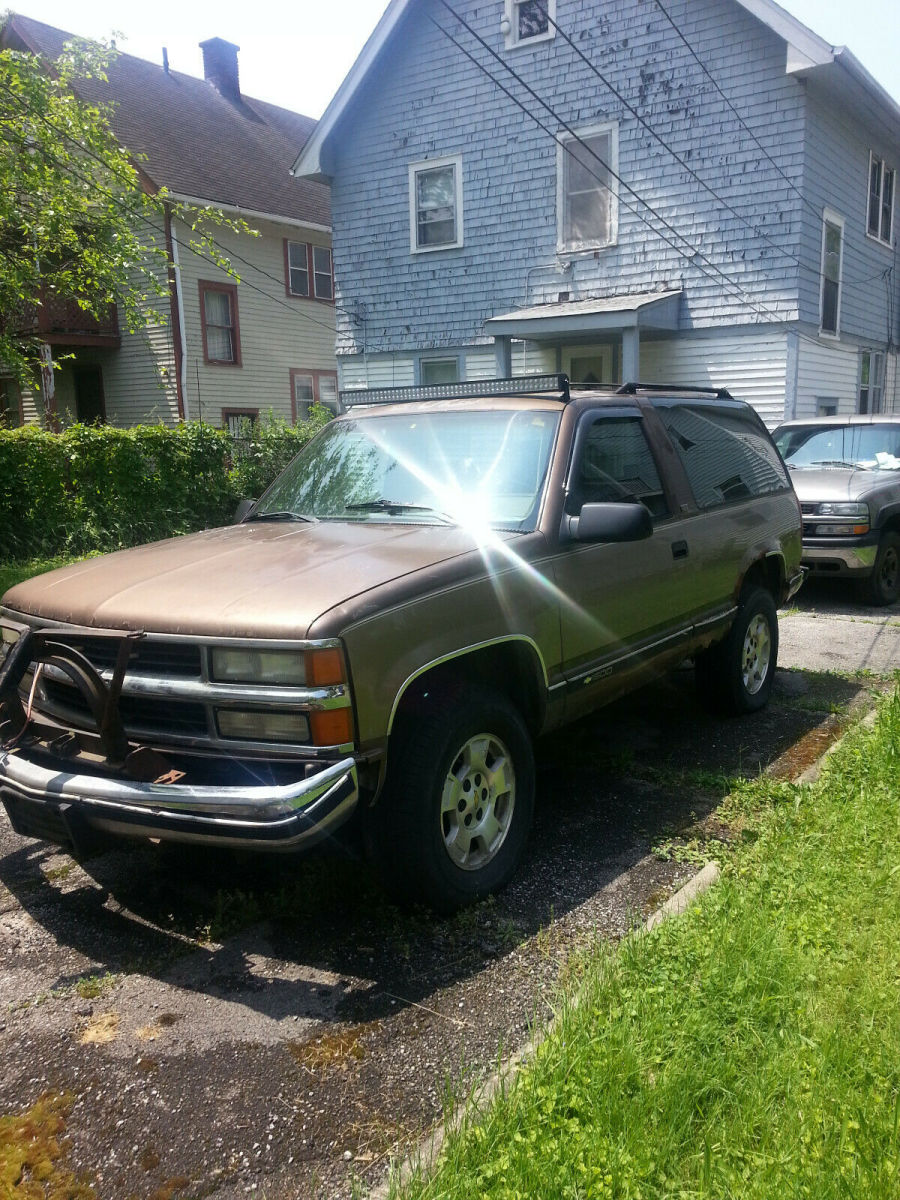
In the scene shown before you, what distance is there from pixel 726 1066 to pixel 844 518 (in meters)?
7.35

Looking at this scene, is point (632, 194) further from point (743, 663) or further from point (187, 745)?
point (187, 745)

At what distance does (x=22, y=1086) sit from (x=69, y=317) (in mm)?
21301

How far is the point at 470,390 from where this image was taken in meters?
4.90

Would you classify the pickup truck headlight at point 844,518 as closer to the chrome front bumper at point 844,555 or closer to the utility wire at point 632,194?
the chrome front bumper at point 844,555

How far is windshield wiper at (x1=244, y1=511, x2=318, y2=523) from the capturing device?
449 centimetres

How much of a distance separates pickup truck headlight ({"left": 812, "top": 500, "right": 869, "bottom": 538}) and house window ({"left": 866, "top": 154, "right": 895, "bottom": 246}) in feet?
34.9

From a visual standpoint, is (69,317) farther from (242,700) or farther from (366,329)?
(242,700)

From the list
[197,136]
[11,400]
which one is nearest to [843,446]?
[197,136]

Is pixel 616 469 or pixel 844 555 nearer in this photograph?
pixel 616 469

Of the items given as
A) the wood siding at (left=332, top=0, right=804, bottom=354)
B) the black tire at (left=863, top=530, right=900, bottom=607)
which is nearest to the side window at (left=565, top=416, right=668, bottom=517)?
the black tire at (left=863, top=530, right=900, bottom=607)

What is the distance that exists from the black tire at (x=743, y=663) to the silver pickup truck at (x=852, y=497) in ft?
10.7

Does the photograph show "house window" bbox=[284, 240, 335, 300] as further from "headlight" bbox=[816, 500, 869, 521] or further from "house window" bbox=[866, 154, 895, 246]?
"headlight" bbox=[816, 500, 869, 521]

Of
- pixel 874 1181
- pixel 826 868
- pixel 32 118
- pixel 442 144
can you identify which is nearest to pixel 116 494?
pixel 32 118

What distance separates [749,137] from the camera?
46.5 feet
